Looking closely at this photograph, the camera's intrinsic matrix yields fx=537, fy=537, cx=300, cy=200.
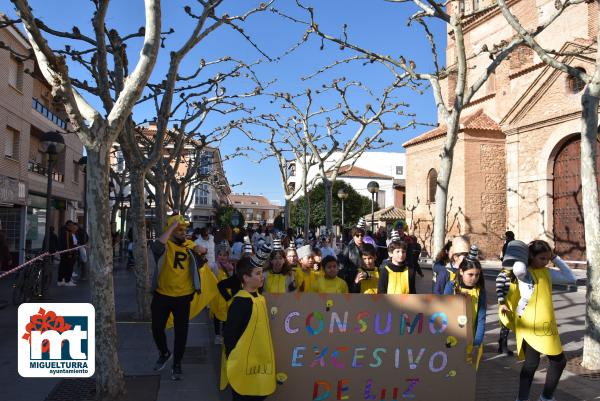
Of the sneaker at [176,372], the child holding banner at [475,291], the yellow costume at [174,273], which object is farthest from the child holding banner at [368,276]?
the sneaker at [176,372]

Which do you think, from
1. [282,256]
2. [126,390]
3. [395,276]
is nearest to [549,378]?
[395,276]

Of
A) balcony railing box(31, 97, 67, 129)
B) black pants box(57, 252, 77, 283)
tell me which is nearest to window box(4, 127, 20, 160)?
balcony railing box(31, 97, 67, 129)

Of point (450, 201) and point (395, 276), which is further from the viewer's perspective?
point (450, 201)

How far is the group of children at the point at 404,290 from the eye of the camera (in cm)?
392

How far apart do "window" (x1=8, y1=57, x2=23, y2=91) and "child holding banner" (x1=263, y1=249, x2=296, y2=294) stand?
16468mm

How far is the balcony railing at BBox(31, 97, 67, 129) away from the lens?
2193 centimetres

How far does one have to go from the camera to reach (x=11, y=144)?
19.5 metres

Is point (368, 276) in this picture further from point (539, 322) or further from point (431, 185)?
point (431, 185)

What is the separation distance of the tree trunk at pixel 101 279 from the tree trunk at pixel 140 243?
3.60 m

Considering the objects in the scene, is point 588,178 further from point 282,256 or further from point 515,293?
point 282,256

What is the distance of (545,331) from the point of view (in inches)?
186

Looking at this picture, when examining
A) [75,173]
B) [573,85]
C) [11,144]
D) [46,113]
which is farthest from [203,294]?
[75,173]

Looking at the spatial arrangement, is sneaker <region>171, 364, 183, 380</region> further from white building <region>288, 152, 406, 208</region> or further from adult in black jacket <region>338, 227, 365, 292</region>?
white building <region>288, 152, 406, 208</region>

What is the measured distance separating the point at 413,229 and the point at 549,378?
83.8ft
